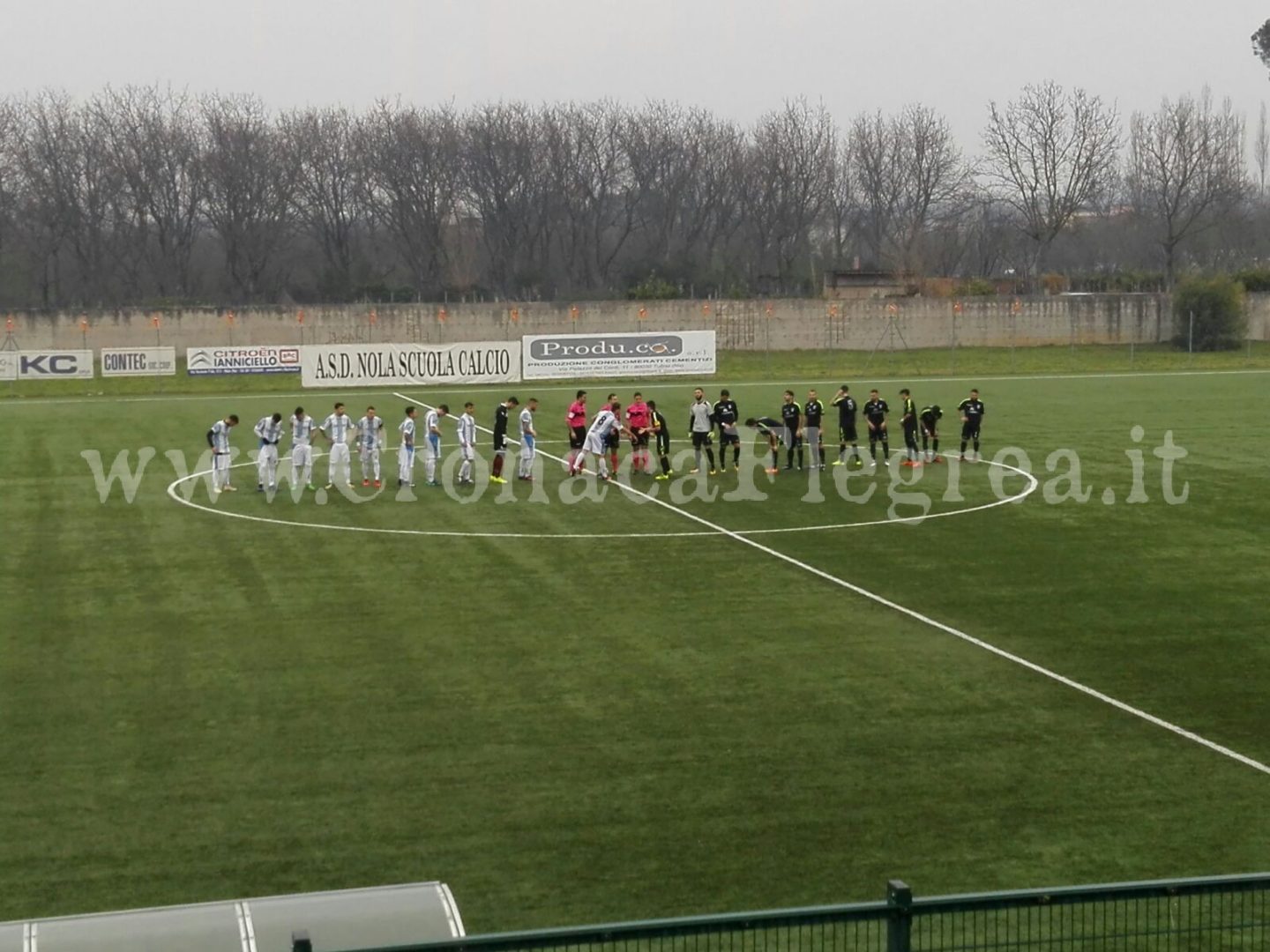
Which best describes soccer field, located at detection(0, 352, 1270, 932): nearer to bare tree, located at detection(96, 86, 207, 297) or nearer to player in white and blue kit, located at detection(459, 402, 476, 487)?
player in white and blue kit, located at detection(459, 402, 476, 487)

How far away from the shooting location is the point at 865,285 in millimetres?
88062

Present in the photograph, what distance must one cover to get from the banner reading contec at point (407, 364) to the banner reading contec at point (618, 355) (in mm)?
987

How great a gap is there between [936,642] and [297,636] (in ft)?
23.5

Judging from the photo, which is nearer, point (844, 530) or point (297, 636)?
point (297, 636)

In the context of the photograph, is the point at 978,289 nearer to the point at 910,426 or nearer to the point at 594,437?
the point at 910,426

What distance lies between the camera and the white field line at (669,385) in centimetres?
5300

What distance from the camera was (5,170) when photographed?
3760 inches

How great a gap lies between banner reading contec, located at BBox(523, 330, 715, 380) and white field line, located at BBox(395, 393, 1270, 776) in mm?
32521

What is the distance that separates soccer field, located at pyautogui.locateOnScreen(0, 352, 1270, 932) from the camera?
10828 millimetres

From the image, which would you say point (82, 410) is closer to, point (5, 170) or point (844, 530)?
point (844, 530)

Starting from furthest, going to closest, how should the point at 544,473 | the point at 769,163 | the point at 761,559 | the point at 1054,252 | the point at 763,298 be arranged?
the point at 1054,252
the point at 769,163
the point at 763,298
the point at 544,473
the point at 761,559

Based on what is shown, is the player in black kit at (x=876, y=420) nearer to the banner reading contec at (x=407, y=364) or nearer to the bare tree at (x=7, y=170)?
the banner reading contec at (x=407, y=364)

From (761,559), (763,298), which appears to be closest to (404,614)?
(761,559)

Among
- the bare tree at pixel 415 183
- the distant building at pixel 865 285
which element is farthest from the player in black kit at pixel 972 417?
the bare tree at pixel 415 183
